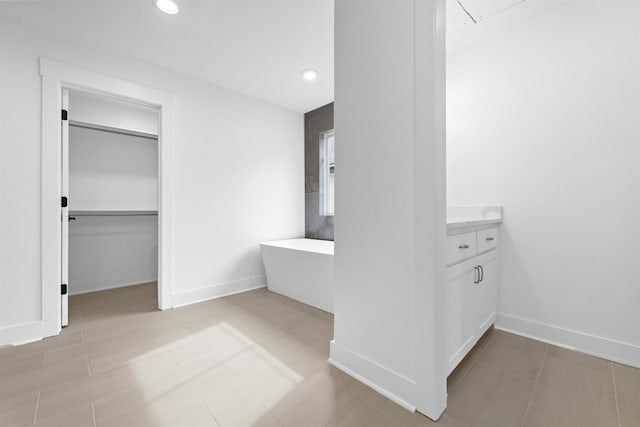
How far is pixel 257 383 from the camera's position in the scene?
141 centimetres

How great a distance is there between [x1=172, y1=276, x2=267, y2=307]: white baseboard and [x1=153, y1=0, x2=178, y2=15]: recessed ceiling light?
239cm

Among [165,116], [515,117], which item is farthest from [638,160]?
[165,116]

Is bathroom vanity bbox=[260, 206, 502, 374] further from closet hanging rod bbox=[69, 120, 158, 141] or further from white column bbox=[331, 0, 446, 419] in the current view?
closet hanging rod bbox=[69, 120, 158, 141]

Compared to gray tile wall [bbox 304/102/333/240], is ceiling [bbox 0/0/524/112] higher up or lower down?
higher up

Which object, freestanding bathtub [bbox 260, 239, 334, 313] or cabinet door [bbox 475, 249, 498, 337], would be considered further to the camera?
freestanding bathtub [bbox 260, 239, 334, 313]

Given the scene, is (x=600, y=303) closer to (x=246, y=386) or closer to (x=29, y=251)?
(x=246, y=386)

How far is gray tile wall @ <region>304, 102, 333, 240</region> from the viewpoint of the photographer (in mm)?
3461

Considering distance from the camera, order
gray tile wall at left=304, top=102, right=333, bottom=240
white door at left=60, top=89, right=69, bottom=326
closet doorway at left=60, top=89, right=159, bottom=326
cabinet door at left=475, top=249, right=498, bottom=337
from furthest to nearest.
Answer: gray tile wall at left=304, top=102, right=333, bottom=240, closet doorway at left=60, top=89, right=159, bottom=326, white door at left=60, top=89, right=69, bottom=326, cabinet door at left=475, top=249, right=498, bottom=337

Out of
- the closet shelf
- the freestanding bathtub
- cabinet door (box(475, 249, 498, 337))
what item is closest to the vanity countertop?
cabinet door (box(475, 249, 498, 337))

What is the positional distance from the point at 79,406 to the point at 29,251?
1.38 metres

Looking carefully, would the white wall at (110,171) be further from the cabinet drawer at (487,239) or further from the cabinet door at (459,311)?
the cabinet drawer at (487,239)

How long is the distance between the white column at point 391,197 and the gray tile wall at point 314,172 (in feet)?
6.18

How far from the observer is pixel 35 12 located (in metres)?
1.82

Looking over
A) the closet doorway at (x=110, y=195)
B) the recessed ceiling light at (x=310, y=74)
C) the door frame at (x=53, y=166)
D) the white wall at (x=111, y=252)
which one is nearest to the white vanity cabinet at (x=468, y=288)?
the recessed ceiling light at (x=310, y=74)
